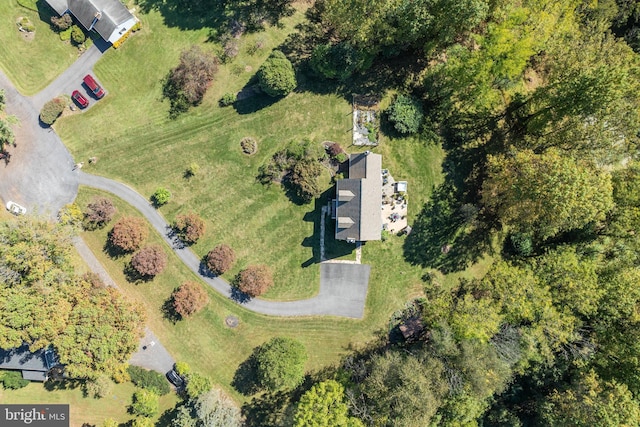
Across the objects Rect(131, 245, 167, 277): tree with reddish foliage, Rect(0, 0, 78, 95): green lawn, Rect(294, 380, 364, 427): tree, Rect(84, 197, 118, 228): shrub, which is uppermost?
Rect(0, 0, 78, 95): green lawn

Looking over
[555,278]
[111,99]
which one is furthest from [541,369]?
[111,99]

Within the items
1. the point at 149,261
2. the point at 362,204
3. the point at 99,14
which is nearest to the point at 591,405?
the point at 362,204

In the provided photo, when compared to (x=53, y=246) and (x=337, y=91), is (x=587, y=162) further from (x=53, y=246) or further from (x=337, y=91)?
(x=53, y=246)

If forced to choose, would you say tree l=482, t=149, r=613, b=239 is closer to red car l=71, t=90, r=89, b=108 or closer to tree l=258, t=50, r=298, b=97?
tree l=258, t=50, r=298, b=97

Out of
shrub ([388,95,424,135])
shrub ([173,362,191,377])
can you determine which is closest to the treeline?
shrub ([388,95,424,135])

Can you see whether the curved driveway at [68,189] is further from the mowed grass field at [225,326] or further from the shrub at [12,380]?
the shrub at [12,380]

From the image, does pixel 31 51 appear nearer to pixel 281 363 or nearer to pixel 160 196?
pixel 160 196

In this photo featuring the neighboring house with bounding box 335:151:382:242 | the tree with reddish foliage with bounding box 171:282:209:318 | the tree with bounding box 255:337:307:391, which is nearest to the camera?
the tree with bounding box 255:337:307:391
